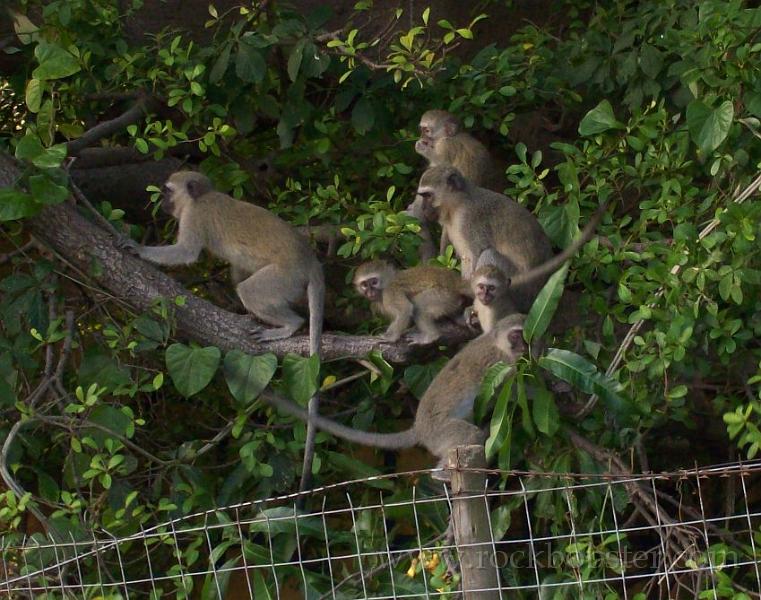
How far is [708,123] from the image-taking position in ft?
18.0

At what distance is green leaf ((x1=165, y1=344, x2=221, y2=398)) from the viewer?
5.46m

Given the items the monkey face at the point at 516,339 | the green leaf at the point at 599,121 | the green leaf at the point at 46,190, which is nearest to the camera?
the green leaf at the point at 46,190

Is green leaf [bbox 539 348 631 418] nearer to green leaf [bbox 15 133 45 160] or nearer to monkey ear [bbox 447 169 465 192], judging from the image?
monkey ear [bbox 447 169 465 192]

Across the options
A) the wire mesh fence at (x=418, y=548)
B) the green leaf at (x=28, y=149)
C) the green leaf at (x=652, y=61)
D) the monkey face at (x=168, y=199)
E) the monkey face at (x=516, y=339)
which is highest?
the green leaf at (x=28, y=149)

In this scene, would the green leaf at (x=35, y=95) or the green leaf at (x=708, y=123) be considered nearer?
the green leaf at (x=708, y=123)

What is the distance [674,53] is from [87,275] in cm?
319

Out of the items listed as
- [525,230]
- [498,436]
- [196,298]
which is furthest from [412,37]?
[498,436]

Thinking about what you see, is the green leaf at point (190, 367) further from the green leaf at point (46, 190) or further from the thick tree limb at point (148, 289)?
the green leaf at point (46, 190)

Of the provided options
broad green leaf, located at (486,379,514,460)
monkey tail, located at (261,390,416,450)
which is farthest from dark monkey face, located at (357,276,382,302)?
broad green leaf, located at (486,379,514,460)

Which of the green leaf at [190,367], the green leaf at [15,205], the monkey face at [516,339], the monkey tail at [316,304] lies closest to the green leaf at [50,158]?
the green leaf at [15,205]

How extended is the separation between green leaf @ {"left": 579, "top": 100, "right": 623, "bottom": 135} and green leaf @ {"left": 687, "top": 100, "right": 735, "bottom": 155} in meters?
0.52

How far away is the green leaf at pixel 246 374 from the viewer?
5.56 m

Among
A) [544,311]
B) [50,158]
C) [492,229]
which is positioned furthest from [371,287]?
[50,158]

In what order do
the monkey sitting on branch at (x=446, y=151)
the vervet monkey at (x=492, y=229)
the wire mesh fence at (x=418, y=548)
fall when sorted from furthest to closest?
the monkey sitting on branch at (x=446, y=151) → the vervet monkey at (x=492, y=229) → the wire mesh fence at (x=418, y=548)
